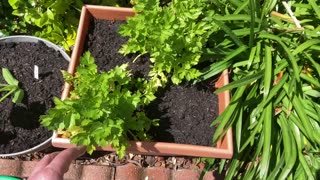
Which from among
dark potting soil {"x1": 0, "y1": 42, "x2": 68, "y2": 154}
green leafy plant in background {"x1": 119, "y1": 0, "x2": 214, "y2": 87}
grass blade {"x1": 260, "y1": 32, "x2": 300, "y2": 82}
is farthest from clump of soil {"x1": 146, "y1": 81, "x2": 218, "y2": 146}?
dark potting soil {"x1": 0, "y1": 42, "x2": 68, "y2": 154}

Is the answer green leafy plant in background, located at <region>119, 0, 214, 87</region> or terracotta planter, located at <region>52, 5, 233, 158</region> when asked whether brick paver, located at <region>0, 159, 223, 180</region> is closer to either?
terracotta planter, located at <region>52, 5, 233, 158</region>

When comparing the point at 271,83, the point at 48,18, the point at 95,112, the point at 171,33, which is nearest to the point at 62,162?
the point at 95,112

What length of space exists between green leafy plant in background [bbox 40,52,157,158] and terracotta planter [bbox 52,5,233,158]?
3.2 inches

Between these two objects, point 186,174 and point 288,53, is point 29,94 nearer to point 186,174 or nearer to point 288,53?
point 186,174

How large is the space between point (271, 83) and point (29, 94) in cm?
98

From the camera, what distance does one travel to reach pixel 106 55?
1.67m

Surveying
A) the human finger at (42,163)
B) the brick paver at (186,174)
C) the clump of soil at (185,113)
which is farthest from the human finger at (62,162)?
the brick paver at (186,174)

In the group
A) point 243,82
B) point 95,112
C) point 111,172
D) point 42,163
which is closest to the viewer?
point 42,163

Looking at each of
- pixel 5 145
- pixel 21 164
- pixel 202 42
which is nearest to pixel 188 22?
pixel 202 42

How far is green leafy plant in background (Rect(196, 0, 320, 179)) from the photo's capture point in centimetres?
160

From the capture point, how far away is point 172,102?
5.28ft

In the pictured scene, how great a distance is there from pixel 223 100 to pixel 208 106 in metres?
0.07

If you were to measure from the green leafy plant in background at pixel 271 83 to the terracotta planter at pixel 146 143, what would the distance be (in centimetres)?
4

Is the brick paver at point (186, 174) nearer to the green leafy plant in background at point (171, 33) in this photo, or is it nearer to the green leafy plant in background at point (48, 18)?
the green leafy plant in background at point (171, 33)
